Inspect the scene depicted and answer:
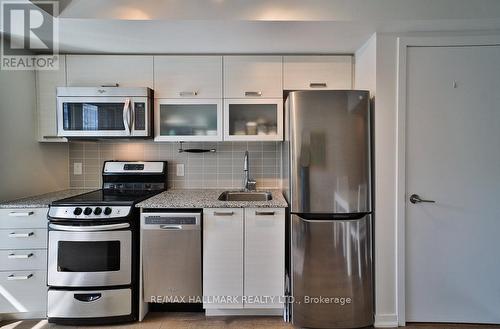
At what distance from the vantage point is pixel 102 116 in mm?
2186

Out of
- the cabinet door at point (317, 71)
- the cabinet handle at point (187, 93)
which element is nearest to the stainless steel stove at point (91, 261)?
the cabinet handle at point (187, 93)

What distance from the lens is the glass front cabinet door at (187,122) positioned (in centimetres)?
224

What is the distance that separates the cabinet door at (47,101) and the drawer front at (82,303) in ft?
4.29

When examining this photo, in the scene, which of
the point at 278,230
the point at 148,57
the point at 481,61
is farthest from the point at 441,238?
the point at 148,57

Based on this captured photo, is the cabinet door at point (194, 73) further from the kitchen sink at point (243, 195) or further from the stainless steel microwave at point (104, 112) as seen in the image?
the kitchen sink at point (243, 195)

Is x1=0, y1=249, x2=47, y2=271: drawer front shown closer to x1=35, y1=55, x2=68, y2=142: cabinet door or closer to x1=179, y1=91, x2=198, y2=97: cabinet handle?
x1=35, y1=55, x2=68, y2=142: cabinet door

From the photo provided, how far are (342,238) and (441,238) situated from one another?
77 centimetres

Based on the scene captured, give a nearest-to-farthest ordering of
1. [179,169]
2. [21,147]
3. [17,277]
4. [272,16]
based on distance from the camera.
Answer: [272,16]
[17,277]
[21,147]
[179,169]

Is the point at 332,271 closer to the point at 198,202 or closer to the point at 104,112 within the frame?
the point at 198,202

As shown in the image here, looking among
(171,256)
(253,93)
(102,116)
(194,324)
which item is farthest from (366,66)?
(194,324)

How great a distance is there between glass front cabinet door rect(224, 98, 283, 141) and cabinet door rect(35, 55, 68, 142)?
4.92 ft

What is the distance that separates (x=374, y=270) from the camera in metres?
1.88

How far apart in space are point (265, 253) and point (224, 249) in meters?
0.32

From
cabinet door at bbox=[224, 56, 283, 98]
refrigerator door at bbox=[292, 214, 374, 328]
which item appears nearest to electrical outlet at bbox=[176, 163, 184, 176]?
cabinet door at bbox=[224, 56, 283, 98]
